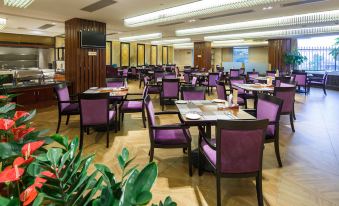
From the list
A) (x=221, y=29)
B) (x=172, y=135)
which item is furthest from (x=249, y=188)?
(x=221, y=29)

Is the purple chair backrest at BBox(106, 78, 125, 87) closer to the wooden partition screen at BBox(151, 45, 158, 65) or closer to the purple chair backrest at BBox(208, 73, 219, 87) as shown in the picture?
the purple chair backrest at BBox(208, 73, 219, 87)

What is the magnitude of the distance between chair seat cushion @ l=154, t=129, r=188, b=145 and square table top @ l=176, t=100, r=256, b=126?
0.29 m

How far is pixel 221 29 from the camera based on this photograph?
996 cm

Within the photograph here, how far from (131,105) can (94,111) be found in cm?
139

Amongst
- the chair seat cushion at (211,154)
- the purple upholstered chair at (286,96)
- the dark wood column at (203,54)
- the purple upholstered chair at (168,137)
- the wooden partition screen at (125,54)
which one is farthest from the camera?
the wooden partition screen at (125,54)

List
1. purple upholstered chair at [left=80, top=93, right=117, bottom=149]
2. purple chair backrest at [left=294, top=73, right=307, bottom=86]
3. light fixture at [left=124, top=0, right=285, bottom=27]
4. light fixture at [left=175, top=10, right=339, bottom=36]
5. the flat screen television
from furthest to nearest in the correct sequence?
purple chair backrest at [left=294, top=73, right=307, bottom=86], the flat screen television, light fixture at [left=175, top=10, right=339, bottom=36], light fixture at [left=124, top=0, right=285, bottom=27], purple upholstered chair at [left=80, top=93, right=117, bottom=149]

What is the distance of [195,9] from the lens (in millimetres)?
6176

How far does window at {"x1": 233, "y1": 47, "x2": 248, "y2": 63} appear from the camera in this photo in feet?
67.3

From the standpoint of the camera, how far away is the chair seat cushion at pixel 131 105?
545 centimetres

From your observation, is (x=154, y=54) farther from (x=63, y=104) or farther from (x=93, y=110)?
(x=93, y=110)

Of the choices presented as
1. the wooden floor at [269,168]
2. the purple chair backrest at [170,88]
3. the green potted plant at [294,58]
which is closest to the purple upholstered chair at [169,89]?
the purple chair backrest at [170,88]

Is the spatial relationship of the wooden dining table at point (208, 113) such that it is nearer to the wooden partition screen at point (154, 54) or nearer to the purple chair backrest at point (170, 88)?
the purple chair backrest at point (170, 88)

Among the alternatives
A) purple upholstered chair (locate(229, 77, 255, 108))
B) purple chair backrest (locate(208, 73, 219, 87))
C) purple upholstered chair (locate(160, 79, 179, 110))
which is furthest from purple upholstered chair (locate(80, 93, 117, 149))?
purple chair backrest (locate(208, 73, 219, 87))

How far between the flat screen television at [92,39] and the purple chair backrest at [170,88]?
276 centimetres
